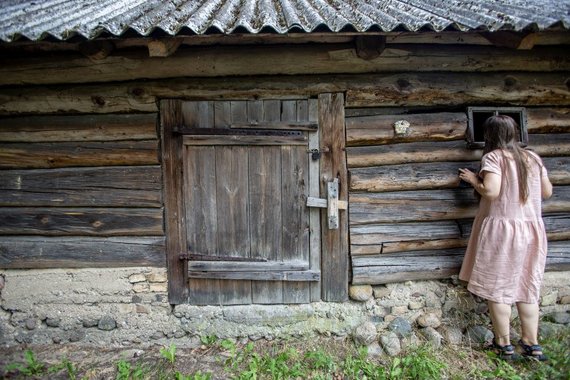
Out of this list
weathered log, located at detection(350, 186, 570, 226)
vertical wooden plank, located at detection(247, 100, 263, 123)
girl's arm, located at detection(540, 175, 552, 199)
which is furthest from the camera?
weathered log, located at detection(350, 186, 570, 226)

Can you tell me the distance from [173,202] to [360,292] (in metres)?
1.99

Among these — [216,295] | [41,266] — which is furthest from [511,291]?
[41,266]

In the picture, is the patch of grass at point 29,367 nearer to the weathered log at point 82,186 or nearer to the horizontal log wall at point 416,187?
the weathered log at point 82,186

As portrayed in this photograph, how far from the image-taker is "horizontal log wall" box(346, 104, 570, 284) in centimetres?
329

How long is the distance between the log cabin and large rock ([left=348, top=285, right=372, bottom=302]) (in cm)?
7

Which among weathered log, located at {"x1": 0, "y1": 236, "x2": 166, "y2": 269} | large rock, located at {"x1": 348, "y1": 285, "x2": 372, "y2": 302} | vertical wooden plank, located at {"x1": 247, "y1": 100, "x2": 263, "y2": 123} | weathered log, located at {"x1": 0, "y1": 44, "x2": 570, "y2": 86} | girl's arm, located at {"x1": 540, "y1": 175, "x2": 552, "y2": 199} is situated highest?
weathered log, located at {"x1": 0, "y1": 44, "x2": 570, "y2": 86}

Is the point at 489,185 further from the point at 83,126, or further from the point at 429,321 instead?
the point at 83,126

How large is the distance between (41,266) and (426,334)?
3.72m

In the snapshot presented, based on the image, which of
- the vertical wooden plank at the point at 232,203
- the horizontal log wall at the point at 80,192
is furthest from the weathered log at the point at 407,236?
the horizontal log wall at the point at 80,192

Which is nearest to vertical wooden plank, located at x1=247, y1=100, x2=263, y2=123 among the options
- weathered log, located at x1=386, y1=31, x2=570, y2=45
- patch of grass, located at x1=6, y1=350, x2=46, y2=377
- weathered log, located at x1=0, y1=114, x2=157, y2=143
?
weathered log, located at x1=0, y1=114, x2=157, y2=143

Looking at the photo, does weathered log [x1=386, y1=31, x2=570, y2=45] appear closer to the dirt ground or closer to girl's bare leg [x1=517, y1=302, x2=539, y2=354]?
girl's bare leg [x1=517, y1=302, x2=539, y2=354]

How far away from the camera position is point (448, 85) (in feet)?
10.7

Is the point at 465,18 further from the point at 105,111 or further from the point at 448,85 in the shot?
the point at 105,111

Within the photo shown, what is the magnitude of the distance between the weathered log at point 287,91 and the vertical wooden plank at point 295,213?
22.7 inches
